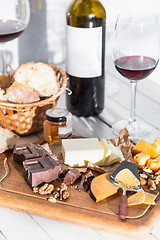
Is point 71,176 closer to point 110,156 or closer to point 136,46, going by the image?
point 110,156

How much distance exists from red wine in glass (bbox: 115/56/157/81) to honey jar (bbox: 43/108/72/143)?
0.20 meters

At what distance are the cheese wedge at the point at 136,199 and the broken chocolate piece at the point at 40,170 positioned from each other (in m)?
0.19

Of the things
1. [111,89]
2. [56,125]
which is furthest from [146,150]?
[111,89]

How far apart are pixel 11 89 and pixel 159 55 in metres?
0.43

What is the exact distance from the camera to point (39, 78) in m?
1.25

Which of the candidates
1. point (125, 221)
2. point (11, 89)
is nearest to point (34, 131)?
point (11, 89)

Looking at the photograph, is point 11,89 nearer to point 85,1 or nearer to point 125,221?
point 85,1

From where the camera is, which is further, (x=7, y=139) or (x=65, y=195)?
(x=7, y=139)

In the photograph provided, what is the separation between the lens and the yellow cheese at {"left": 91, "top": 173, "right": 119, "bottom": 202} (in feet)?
3.04

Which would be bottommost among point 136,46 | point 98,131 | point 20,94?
point 98,131

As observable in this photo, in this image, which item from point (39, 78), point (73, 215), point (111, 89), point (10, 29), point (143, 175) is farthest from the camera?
point (111, 89)

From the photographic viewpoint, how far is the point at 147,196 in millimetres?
935

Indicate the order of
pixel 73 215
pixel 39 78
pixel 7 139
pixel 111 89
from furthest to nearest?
pixel 111 89, pixel 39 78, pixel 7 139, pixel 73 215

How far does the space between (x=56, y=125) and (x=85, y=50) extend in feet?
0.83
